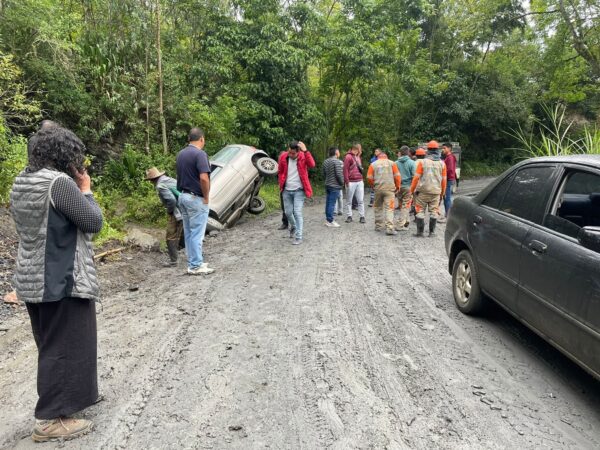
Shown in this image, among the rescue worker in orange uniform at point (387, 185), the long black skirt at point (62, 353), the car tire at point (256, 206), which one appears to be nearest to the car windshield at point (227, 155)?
the car tire at point (256, 206)

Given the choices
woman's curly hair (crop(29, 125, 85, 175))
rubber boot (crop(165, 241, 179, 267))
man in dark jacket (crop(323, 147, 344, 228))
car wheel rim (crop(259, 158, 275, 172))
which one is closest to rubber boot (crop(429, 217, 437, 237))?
man in dark jacket (crop(323, 147, 344, 228))

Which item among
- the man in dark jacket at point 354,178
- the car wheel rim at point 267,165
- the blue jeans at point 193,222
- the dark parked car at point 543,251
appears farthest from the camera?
the car wheel rim at point 267,165

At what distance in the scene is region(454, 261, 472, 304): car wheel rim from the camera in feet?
15.5

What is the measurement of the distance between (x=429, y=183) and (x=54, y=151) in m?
6.91

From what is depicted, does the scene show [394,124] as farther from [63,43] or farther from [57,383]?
[57,383]

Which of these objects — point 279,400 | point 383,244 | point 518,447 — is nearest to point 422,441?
point 518,447

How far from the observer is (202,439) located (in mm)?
2773

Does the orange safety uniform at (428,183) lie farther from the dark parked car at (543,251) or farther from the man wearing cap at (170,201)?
the man wearing cap at (170,201)

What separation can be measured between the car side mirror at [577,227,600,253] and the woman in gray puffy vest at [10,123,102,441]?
308 centimetres

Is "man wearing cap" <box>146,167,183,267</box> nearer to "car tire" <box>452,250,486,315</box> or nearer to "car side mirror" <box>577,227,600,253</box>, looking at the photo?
Answer: "car tire" <box>452,250,486,315</box>

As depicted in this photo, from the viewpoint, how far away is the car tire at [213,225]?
29.9 feet

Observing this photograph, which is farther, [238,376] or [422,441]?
[238,376]

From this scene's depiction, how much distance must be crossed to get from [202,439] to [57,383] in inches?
38.0

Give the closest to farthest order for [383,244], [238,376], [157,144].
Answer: [238,376] < [383,244] < [157,144]
